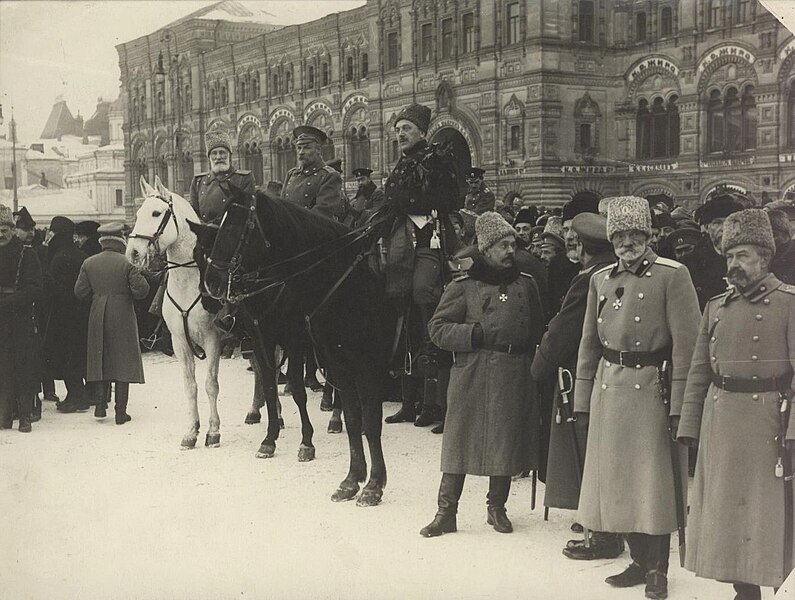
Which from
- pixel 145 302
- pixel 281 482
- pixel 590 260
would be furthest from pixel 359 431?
pixel 145 302

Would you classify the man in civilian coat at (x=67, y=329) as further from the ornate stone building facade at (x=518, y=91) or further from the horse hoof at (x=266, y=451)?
the horse hoof at (x=266, y=451)

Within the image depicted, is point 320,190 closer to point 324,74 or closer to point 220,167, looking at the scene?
point 220,167

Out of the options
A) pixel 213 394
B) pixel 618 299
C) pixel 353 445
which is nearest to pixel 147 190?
pixel 213 394

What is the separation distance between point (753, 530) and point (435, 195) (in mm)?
3687

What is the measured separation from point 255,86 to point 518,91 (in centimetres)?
718

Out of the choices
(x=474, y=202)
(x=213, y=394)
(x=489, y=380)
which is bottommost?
(x=213, y=394)

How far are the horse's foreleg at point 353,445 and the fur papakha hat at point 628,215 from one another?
283cm

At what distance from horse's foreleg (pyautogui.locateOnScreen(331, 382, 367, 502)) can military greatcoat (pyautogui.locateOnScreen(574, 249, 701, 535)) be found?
7.79ft

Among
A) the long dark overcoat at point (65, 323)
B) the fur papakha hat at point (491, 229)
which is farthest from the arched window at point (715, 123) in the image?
the fur papakha hat at point (491, 229)

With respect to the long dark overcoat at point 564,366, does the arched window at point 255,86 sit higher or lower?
higher

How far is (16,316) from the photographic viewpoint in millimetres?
8836

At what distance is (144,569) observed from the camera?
549cm

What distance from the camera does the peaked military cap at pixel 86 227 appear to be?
30.1 feet

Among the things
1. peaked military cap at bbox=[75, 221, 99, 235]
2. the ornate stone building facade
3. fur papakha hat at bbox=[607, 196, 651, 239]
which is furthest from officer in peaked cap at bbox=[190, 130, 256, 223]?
fur papakha hat at bbox=[607, 196, 651, 239]
